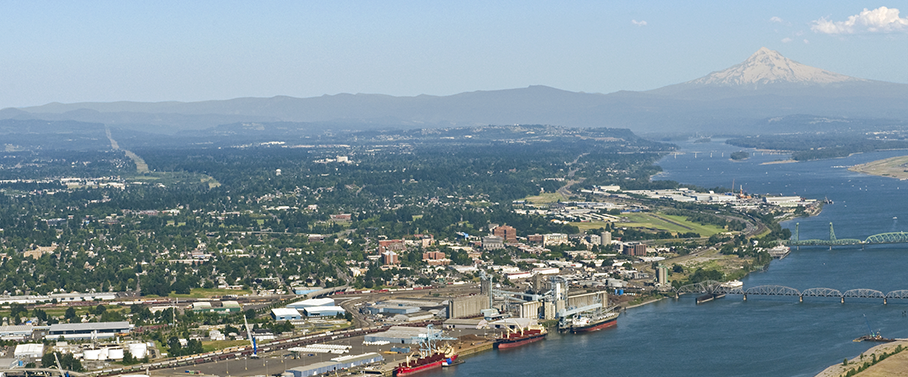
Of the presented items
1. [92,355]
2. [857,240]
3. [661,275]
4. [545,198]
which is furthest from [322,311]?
[545,198]

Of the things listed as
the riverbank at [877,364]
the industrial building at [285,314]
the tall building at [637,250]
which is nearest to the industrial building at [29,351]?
the industrial building at [285,314]

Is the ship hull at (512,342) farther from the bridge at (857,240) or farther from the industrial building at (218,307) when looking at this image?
the bridge at (857,240)

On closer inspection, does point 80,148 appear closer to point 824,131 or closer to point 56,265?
point 824,131

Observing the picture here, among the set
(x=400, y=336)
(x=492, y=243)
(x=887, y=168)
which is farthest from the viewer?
(x=887, y=168)

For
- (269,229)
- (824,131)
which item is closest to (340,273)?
(269,229)

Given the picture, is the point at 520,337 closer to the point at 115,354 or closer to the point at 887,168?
the point at 115,354
